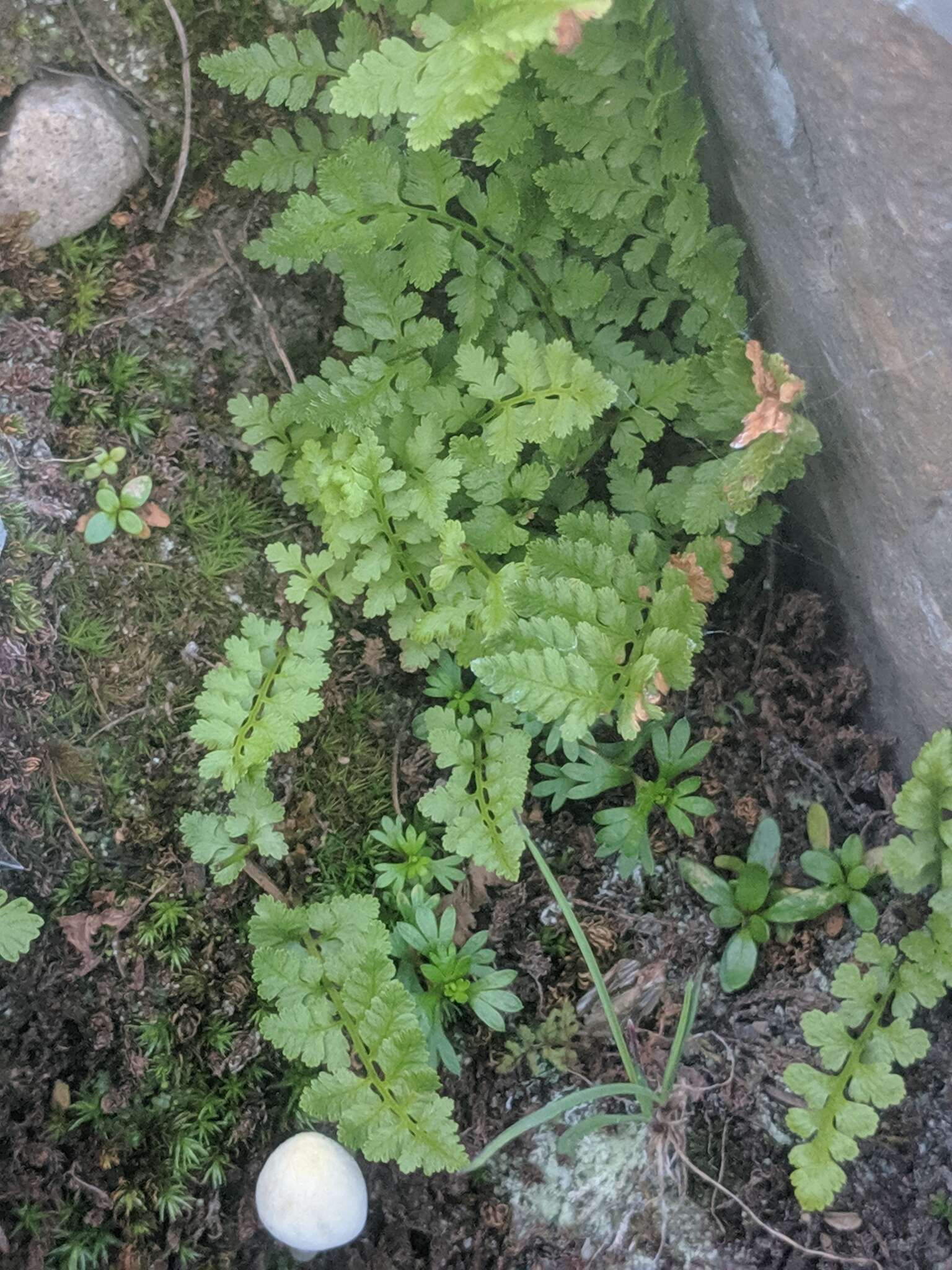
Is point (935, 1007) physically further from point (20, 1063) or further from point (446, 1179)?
point (20, 1063)

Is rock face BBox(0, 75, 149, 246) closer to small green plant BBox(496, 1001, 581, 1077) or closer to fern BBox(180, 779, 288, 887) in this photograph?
fern BBox(180, 779, 288, 887)

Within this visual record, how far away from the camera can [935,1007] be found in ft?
9.14

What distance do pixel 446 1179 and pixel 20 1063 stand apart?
1.27 m

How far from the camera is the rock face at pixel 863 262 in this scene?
2105 mm

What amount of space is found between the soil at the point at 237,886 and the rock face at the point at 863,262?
1.02 feet

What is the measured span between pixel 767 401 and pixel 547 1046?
2.03 metres

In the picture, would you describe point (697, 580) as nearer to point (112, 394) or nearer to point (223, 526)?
Answer: point (223, 526)

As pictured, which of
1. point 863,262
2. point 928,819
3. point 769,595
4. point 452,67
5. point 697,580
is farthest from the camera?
point 769,595

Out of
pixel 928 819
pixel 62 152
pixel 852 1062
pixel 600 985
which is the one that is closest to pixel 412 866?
pixel 600 985

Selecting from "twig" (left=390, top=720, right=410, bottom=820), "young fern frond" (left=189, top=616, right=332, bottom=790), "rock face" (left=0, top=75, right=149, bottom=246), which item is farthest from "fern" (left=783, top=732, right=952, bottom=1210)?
"rock face" (left=0, top=75, right=149, bottom=246)

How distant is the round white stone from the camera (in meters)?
2.48

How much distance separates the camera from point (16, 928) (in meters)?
2.55

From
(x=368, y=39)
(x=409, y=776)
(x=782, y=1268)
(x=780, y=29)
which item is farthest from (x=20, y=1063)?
(x=780, y=29)

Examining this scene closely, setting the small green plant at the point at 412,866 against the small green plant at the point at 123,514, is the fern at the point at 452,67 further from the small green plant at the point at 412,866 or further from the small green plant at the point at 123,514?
the small green plant at the point at 412,866
